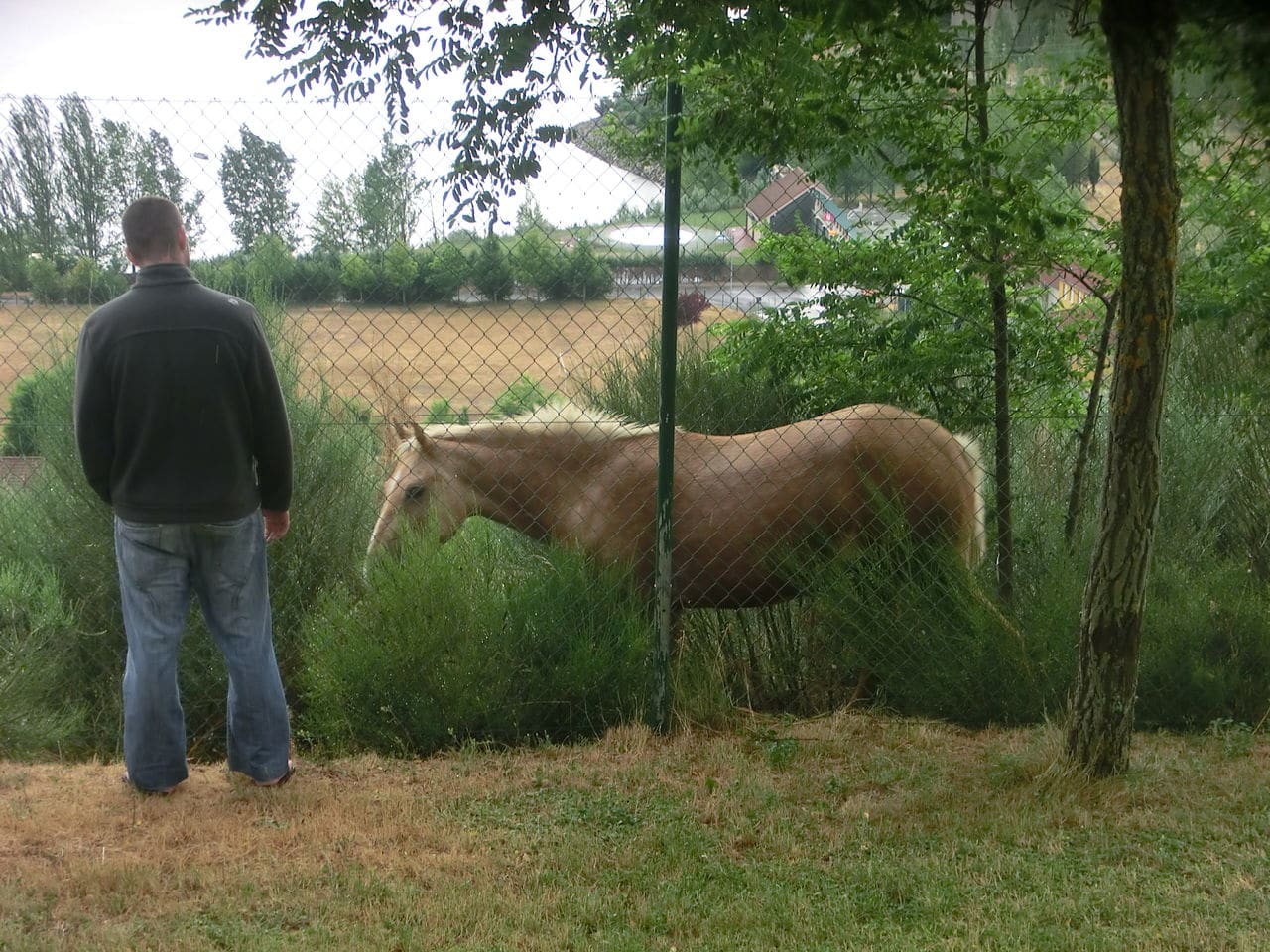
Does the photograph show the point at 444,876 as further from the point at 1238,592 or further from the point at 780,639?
the point at 1238,592

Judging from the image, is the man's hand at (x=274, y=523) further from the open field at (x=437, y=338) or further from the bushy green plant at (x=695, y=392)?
the bushy green plant at (x=695, y=392)

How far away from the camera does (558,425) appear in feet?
20.0

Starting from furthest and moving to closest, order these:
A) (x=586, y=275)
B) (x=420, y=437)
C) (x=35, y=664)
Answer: (x=420, y=437), (x=35, y=664), (x=586, y=275)

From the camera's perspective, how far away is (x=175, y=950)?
3.10m

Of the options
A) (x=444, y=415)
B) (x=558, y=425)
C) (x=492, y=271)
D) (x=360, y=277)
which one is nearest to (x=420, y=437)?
(x=444, y=415)

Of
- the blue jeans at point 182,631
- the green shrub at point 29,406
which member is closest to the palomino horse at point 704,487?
the blue jeans at point 182,631

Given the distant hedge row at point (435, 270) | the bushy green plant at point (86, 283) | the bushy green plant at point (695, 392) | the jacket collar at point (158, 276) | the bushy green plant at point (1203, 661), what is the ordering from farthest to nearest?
the bushy green plant at point (695, 392), the bushy green plant at point (1203, 661), the bushy green plant at point (86, 283), the distant hedge row at point (435, 270), the jacket collar at point (158, 276)

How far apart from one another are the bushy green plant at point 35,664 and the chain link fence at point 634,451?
0.08 feet

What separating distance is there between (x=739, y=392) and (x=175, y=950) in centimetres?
454

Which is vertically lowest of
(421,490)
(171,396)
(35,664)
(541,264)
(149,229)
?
(35,664)

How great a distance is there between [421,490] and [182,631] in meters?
1.88

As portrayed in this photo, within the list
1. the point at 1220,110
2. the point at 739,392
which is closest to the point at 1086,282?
the point at 1220,110

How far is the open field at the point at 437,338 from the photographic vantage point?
4980mm

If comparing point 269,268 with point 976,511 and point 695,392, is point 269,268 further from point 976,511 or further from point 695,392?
point 976,511
